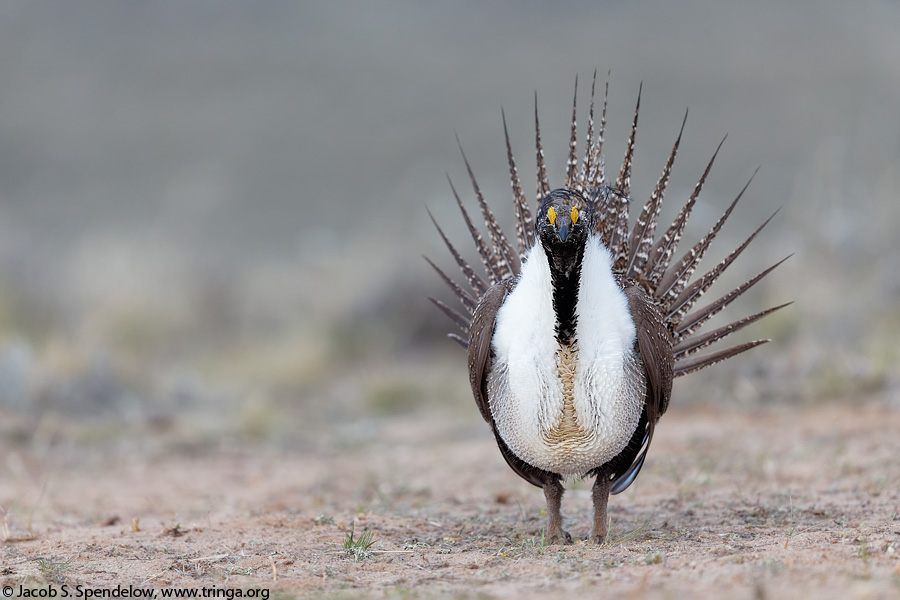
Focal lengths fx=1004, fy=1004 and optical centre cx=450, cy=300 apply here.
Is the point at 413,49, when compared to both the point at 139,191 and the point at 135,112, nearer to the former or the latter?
the point at 135,112

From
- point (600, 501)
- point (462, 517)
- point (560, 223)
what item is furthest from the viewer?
point (462, 517)

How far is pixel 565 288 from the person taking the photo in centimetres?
384

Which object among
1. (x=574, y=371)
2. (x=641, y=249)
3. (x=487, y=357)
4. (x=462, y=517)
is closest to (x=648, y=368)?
(x=574, y=371)

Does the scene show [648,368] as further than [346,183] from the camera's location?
No

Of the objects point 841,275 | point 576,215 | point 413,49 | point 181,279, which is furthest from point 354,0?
point 576,215

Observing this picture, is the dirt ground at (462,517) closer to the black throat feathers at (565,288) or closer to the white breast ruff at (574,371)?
the white breast ruff at (574,371)

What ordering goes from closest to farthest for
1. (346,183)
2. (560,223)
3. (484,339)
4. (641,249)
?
(560,223)
(484,339)
(641,249)
(346,183)

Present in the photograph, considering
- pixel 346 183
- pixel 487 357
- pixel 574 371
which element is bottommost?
pixel 574 371

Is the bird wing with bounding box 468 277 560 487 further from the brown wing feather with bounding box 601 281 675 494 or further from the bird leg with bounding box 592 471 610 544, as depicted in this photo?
the brown wing feather with bounding box 601 281 675 494

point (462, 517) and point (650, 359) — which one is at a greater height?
point (650, 359)

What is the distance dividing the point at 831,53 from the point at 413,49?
1502 centimetres

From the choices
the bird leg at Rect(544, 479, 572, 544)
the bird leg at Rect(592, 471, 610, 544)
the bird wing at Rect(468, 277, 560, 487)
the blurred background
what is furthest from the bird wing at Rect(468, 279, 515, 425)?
the blurred background

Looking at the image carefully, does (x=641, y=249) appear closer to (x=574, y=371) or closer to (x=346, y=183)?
(x=574, y=371)

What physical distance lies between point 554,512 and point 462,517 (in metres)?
0.76
